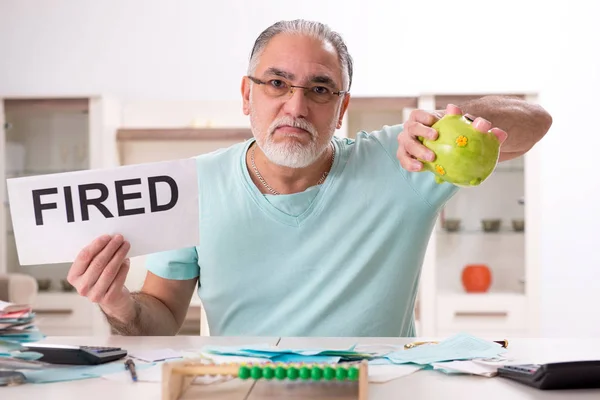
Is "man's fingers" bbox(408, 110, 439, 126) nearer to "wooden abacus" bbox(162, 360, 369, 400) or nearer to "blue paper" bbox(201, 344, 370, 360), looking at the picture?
"blue paper" bbox(201, 344, 370, 360)

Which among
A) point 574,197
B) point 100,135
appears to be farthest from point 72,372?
point 574,197

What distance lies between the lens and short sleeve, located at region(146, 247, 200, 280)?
198 centimetres

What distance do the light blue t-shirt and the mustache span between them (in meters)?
0.14

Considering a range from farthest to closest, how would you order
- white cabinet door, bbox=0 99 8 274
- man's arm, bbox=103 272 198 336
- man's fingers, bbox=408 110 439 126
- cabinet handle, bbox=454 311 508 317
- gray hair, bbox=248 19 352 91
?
white cabinet door, bbox=0 99 8 274 → cabinet handle, bbox=454 311 508 317 → gray hair, bbox=248 19 352 91 → man's arm, bbox=103 272 198 336 → man's fingers, bbox=408 110 439 126

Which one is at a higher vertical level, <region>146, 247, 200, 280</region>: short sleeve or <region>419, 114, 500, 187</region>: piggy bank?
<region>419, 114, 500, 187</region>: piggy bank

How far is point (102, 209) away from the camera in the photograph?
1.47 metres

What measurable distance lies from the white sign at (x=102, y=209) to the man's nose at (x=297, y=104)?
1.55 ft

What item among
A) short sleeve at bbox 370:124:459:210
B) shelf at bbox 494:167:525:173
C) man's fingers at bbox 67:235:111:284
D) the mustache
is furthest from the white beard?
shelf at bbox 494:167:525:173

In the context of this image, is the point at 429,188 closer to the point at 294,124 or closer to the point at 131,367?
the point at 294,124

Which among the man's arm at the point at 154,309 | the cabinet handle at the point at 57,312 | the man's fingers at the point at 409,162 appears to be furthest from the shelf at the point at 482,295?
the man's fingers at the point at 409,162

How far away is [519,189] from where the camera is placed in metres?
4.47

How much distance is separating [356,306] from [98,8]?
146 inches

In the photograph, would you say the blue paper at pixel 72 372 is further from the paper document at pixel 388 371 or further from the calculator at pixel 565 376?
the calculator at pixel 565 376

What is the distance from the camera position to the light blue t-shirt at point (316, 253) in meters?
1.91
